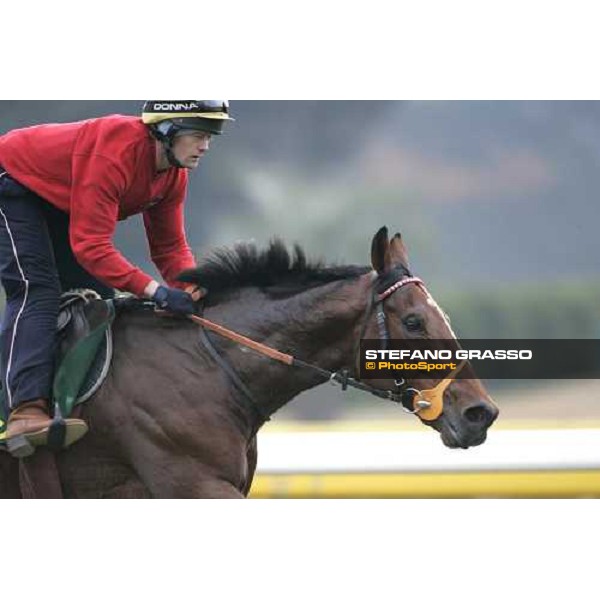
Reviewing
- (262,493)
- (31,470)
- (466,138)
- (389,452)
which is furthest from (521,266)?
(31,470)

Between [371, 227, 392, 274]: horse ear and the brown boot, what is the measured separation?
116 cm

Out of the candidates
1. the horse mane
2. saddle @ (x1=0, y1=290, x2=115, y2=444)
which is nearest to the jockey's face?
the horse mane

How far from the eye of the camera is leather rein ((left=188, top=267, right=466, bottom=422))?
3.76 metres

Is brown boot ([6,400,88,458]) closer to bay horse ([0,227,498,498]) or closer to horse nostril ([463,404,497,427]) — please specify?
bay horse ([0,227,498,498])

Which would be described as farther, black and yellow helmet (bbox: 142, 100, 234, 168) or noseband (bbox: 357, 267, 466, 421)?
black and yellow helmet (bbox: 142, 100, 234, 168)

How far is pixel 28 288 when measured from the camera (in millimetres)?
3859

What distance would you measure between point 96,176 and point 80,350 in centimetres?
61

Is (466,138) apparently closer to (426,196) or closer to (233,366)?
(426,196)

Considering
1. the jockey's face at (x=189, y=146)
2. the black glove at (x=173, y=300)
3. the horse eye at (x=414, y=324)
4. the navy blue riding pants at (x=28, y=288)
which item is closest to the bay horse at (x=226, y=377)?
the horse eye at (x=414, y=324)

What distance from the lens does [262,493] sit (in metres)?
5.67

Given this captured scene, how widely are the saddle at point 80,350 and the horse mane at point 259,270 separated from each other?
348mm

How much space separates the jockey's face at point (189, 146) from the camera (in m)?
3.91

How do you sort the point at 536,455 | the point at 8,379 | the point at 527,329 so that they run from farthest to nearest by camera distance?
the point at 527,329 < the point at 536,455 < the point at 8,379

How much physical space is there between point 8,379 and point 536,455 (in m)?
2.88
